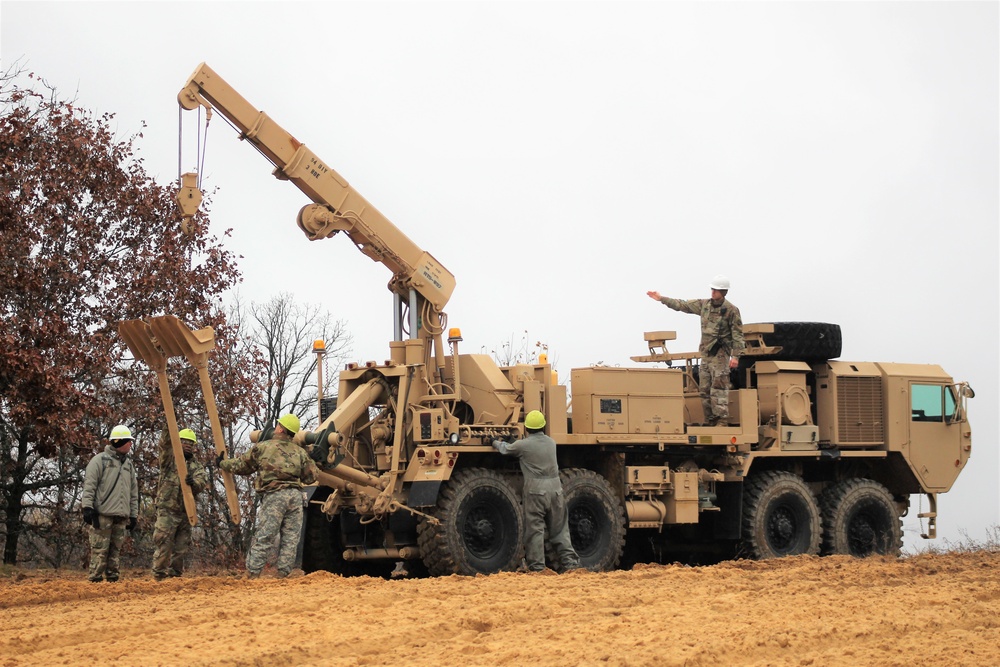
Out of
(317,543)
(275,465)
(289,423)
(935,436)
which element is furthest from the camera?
(935,436)

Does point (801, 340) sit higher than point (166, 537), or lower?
higher

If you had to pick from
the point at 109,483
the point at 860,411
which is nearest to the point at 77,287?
the point at 109,483

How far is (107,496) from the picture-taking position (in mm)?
16141

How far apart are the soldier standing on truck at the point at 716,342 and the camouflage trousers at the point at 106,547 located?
24.7ft

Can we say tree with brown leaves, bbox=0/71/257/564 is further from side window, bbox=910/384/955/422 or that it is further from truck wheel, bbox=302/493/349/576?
side window, bbox=910/384/955/422

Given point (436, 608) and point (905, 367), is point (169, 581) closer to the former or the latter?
point (436, 608)

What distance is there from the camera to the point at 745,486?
1925 centimetres

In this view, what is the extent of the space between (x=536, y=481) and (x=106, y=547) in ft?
16.4

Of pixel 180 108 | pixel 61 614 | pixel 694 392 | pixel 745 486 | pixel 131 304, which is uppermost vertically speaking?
pixel 180 108

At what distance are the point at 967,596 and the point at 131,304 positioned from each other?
43.2 ft

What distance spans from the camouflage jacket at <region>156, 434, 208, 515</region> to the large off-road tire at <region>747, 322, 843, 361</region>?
8.18 meters

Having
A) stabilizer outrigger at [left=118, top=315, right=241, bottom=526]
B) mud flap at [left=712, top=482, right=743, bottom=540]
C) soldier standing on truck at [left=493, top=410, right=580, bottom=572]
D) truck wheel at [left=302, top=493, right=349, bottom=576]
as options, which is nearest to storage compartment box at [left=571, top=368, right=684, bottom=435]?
mud flap at [left=712, top=482, right=743, bottom=540]

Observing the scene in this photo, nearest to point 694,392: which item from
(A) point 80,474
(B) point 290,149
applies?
(B) point 290,149

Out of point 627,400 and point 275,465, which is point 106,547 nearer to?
point 275,465
